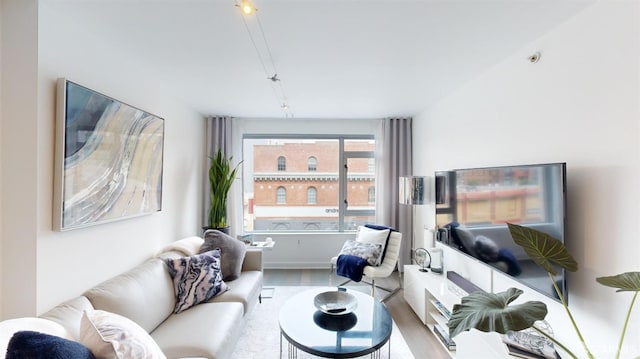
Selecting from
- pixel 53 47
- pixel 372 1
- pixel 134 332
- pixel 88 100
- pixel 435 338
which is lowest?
pixel 435 338

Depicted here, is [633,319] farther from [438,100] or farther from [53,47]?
[53,47]

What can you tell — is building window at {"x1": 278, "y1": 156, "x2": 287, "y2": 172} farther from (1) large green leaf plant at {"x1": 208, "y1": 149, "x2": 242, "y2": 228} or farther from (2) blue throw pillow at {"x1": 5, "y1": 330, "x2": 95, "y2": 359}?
(2) blue throw pillow at {"x1": 5, "y1": 330, "x2": 95, "y2": 359}

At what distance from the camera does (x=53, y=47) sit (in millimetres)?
1536

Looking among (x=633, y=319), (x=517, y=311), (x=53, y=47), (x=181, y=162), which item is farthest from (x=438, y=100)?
(x=53, y=47)

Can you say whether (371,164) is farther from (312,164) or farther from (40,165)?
(40,165)

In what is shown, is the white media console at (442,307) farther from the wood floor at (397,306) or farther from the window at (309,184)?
the window at (309,184)

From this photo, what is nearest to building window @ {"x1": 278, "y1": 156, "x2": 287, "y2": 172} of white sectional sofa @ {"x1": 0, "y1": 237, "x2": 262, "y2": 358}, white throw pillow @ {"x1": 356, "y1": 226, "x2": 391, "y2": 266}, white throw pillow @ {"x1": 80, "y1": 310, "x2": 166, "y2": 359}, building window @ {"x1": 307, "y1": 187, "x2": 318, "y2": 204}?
building window @ {"x1": 307, "y1": 187, "x2": 318, "y2": 204}

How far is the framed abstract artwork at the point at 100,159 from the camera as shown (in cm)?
156

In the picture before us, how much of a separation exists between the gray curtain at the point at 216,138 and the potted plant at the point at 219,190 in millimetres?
323

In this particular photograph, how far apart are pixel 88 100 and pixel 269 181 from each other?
290cm

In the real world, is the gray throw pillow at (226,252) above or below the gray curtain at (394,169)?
Answer: below

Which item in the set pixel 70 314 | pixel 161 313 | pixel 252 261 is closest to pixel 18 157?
pixel 70 314

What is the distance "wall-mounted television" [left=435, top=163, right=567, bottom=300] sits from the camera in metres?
1.58

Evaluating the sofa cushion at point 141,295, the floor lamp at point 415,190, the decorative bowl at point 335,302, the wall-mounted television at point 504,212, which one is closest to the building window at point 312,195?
the floor lamp at point 415,190
